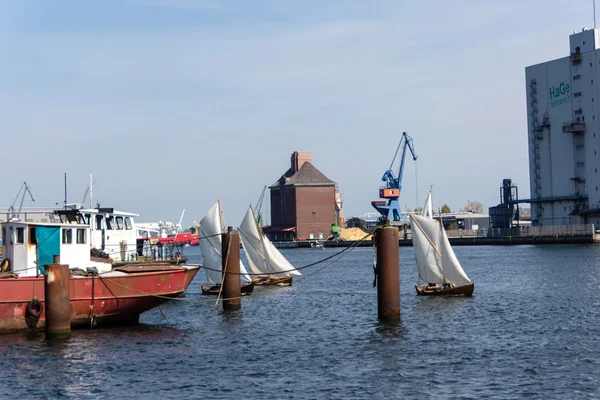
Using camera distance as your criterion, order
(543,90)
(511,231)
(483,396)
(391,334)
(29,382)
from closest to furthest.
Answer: (483,396) < (29,382) < (391,334) < (543,90) < (511,231)

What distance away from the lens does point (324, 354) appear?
37188 mm

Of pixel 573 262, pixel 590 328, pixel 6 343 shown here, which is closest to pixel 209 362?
pixel 6 343

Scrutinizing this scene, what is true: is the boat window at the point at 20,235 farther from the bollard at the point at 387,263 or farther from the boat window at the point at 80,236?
the bollard at the point at 387,263

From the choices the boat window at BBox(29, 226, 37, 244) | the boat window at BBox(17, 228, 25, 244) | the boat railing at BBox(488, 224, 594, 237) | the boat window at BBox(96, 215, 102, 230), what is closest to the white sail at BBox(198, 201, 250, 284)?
the boat window at BBox(96, 215, 102, 230)

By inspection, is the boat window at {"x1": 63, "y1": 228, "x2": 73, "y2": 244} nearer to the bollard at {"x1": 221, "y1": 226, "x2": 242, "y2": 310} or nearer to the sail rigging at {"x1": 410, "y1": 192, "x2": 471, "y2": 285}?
the bollard at {"x1": 221, "y1": 226, "x2": 242, "y2": 310}

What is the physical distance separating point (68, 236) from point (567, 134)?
13621cm

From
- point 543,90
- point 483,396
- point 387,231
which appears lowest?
point 483,396

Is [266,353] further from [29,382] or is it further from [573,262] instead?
[573,262]

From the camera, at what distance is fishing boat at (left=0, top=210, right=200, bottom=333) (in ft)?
131

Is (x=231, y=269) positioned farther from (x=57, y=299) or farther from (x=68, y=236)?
(x=57, y=299)

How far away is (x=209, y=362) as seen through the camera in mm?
35594

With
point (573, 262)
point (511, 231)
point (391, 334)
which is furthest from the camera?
point (511, 231)

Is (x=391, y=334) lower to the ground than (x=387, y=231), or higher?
lower

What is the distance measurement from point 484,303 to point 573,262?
54.2 meters
